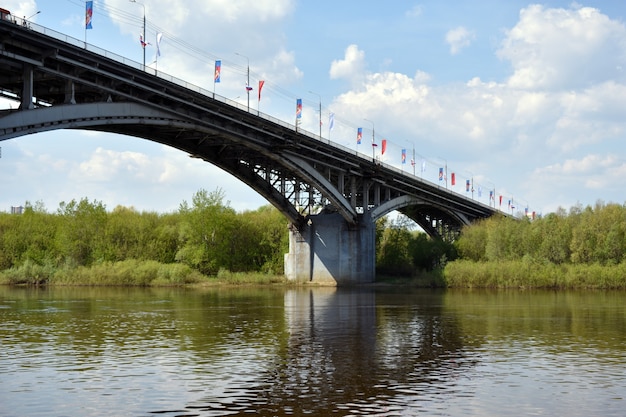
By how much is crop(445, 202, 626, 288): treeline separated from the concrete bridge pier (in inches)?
418

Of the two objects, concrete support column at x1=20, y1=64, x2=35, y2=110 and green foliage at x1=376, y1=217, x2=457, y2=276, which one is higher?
concrete support column at x1=20, y1=64, x2=35, y2=110

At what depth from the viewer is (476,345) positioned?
1083 inches

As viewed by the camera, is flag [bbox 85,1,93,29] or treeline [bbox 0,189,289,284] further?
treeline [bbox 0,189,289,284]

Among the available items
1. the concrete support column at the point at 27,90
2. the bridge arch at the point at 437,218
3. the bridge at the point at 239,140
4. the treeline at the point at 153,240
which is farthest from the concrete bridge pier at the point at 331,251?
the concrete support column at the point at 27,90

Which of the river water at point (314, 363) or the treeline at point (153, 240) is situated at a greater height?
the treeline at point (153, 240)

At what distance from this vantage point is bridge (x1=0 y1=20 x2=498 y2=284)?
41.8m

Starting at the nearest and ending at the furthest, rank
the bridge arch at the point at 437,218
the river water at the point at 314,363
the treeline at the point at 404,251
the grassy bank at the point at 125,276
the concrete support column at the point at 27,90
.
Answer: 1. the river water at the point at 314,363
2. the concrete support column at the point at 27,90
3. the grassy bank at the point at 125,276
4. the treeline at the point at 404,251
5. the bridge arch at the point at 437,218

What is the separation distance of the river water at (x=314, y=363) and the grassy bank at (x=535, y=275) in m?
30.5

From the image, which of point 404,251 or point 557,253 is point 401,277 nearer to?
point 404,251

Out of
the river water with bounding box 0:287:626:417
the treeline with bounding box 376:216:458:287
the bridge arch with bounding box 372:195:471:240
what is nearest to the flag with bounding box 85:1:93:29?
the river water with bounding box 0:287:626:417

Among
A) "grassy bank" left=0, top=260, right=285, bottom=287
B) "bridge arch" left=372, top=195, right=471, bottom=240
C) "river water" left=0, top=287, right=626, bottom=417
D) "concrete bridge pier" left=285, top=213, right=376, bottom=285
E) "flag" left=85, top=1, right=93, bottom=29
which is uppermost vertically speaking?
"flag" left=85, top=1, right=93, bottom=29

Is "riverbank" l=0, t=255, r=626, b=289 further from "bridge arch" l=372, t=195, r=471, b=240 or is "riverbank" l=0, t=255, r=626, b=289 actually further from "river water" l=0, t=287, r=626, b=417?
"river water" l=0, t=287, r=626, b=417

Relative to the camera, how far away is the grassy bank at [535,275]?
7175 cm

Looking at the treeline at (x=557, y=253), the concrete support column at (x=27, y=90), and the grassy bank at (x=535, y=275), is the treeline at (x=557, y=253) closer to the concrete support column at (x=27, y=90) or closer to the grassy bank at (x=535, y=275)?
the grassy bank at (x=535, y=275)
